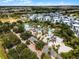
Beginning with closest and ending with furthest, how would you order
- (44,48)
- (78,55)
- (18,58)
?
(18,58) → (78,55) → (44,48)

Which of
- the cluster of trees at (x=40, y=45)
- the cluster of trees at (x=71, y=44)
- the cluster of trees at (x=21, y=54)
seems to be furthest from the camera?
the cluster of trees at (x=40, y=45)

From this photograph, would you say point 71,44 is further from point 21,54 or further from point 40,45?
point 21,54

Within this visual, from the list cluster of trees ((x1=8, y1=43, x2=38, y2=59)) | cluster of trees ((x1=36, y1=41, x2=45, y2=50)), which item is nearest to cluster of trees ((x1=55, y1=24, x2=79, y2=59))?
cluster of trees ((x1=8, y1=43, x2=38, y2=59))

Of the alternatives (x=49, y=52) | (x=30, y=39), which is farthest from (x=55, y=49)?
(x=30, y=39)

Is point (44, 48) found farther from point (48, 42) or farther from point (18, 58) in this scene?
point (18, 58)

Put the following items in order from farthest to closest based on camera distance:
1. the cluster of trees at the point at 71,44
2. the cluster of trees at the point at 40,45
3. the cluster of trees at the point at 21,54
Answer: the cluster of trees at the point at 40,45
the cluster of trees at the point at 71,44
the cluster of trees at the point at 21,54

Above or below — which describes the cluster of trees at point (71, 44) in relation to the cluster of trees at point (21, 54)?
below

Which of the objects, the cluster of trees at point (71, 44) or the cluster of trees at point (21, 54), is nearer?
the cluster of trees at point (21, 54)

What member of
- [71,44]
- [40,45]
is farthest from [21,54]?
[71,44]

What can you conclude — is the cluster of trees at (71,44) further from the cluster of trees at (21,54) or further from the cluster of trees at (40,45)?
the cluster of trees at (40,45)

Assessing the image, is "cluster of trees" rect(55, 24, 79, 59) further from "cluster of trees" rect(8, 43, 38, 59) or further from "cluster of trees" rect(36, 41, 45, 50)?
"cluster of trees" rect(36, 41, 45, 50)

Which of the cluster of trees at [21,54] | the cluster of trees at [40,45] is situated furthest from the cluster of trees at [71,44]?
the cluster of trees at [40,45]
